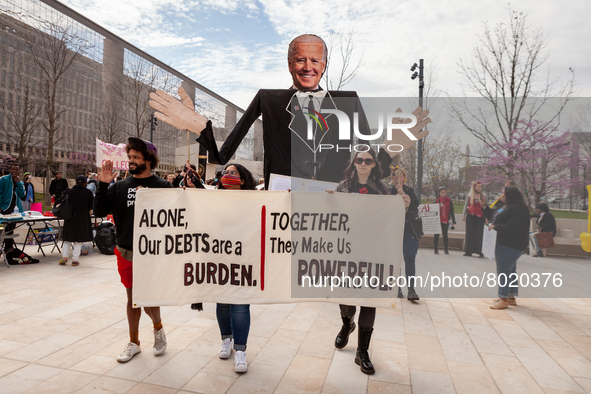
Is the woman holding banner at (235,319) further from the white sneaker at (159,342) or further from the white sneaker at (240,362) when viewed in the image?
the white sneaker at (159,342)

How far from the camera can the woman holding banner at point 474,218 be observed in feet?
21.9

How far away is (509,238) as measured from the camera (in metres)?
5.48

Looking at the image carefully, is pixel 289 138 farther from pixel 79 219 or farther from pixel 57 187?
pixel 57 187

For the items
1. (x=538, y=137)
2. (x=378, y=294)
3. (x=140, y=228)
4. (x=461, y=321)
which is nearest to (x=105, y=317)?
(x=140, y=228)

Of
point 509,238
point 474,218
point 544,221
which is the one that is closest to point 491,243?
point 509,238

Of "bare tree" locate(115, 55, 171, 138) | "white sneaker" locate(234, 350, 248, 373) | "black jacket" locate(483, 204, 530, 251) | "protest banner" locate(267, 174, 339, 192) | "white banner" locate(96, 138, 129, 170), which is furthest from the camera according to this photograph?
"bare tree" locate(115, 55, 171, 138)

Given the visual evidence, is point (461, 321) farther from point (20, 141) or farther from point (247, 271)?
point (20, 141)

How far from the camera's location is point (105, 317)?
181 inches

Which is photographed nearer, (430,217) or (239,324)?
(239,324)

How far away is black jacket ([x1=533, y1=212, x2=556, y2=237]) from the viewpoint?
262 inches

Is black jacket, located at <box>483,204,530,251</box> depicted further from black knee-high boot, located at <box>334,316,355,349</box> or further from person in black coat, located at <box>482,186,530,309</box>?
black knee-high boot, located at <box>334,316,355,349</box>

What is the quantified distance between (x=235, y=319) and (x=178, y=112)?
195cm

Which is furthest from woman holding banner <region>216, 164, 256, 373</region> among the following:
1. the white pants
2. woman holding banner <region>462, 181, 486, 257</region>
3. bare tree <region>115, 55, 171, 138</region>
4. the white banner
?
bare tree <region>115, 55, 171, 138</region>

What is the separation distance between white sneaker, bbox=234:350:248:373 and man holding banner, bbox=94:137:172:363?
825 mm
